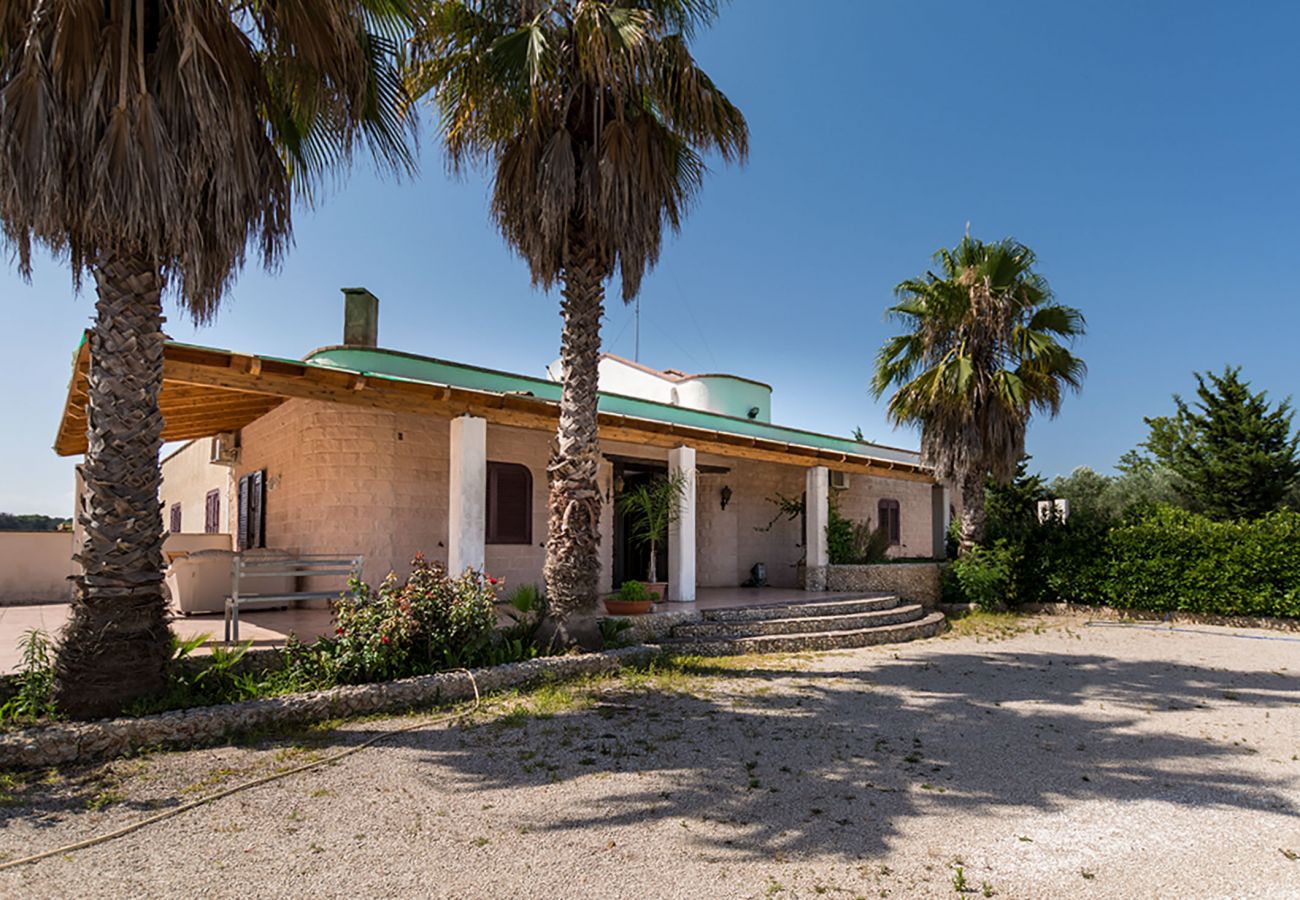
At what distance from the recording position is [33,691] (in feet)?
18.6

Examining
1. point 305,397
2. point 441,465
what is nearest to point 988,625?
point 441,465

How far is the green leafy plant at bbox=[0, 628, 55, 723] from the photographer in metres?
5.46

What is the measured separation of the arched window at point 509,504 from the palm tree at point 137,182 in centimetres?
572

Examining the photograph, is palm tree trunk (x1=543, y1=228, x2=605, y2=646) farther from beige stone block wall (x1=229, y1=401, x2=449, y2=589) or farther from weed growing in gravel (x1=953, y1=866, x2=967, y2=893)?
weed growing in gravel (x1=953, y1=866, x2=967, y2=893)

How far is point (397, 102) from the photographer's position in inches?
282

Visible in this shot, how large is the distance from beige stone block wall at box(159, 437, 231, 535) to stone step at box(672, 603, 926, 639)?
11.4m

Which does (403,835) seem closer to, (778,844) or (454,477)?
(778,844)

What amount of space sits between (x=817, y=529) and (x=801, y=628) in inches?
158

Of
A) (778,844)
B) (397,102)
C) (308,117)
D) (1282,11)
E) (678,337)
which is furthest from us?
(678,337)

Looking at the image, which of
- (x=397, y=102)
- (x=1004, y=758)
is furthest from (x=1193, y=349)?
(x=397, y=102)

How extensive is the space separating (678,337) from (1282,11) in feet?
55.2

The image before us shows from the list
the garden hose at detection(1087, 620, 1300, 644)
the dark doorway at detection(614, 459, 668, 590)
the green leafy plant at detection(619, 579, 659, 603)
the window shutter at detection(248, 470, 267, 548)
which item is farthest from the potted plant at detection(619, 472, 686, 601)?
the garden hose at detection(1087, 620, 1300, 644)

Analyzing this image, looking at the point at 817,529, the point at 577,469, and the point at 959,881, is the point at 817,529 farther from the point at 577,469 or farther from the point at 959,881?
the point at 959,881

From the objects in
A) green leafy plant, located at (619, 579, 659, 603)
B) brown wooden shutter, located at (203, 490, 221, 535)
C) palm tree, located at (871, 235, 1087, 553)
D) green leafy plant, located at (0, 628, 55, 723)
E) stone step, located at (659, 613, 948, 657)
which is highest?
palm tree, located at (871, 235, 1087, 553)
